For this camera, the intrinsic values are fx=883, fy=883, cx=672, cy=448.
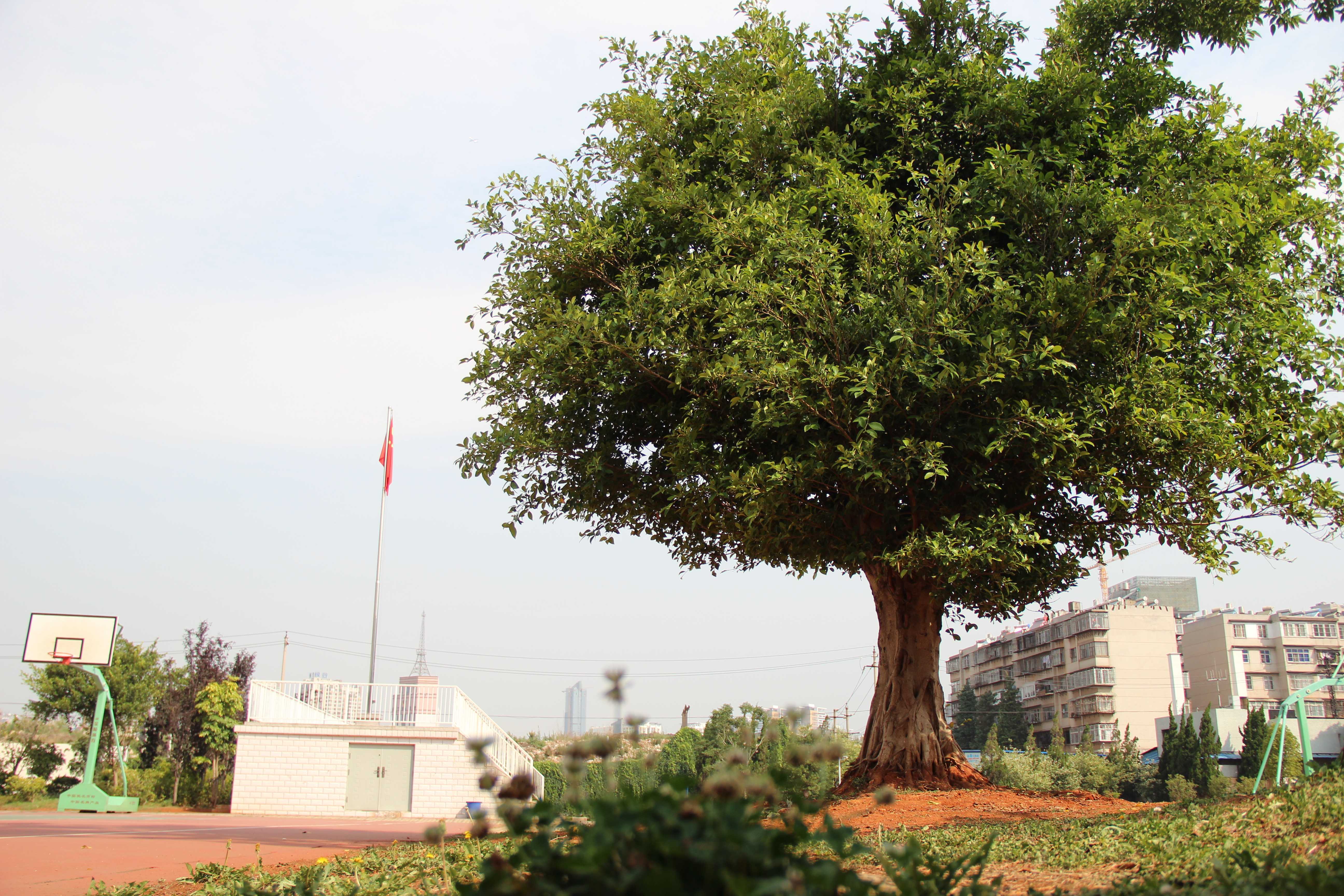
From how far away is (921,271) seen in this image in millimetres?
9266

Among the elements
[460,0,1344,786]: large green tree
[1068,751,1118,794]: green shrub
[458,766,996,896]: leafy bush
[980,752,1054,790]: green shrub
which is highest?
[460,0,1344,786]: large green tree

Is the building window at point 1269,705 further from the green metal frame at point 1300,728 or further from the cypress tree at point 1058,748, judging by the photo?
the green metal frame at point 1300,728

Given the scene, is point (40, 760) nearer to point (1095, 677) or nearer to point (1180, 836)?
point (1180, 836)

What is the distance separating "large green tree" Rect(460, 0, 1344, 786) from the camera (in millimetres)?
8688

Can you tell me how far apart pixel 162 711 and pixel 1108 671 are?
79.7m

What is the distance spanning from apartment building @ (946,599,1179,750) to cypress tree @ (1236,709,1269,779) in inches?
1160

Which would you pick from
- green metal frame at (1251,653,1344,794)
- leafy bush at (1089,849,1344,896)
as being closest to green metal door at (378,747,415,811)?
green metal frame at (1251,653,1344,794)

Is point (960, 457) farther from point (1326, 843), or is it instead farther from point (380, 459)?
point (380, 459)

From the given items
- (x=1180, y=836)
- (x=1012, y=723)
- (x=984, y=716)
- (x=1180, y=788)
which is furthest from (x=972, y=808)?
(x=984, y=716)

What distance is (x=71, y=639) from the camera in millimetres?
23344

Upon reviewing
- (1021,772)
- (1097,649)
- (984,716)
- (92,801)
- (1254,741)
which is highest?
(1097,649)

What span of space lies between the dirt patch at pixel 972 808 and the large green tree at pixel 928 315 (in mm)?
1373

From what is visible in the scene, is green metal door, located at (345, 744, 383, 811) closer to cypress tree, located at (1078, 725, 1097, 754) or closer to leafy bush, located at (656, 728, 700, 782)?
leafy bush, located at (656, 728, 700, 782)

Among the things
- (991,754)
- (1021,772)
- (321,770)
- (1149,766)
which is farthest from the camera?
(1149,766)
